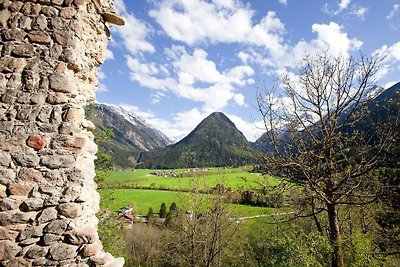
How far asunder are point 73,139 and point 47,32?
1.17 m

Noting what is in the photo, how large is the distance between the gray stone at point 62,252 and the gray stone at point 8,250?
0.30 metres

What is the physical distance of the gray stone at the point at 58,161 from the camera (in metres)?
2.84

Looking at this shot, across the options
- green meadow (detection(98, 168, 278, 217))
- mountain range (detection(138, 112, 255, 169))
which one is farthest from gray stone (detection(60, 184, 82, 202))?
mountain range (detection(138, 112, 255, 169))

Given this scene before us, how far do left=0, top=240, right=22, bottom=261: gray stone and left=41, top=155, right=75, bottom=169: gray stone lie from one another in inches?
29.6

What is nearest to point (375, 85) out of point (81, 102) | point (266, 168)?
point (266, 168)

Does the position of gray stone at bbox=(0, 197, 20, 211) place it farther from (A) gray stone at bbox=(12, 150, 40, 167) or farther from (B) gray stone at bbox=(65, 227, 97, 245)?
(B) gray stone at bbox=(65, 227, 97, 245)

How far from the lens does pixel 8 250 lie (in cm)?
262

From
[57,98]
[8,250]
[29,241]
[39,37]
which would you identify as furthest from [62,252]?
[39,37]

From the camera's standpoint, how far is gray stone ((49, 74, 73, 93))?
118 inches

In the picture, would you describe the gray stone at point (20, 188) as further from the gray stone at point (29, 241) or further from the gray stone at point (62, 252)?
the gray stone at point (62, 252)

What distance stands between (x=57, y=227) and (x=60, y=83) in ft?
4.73

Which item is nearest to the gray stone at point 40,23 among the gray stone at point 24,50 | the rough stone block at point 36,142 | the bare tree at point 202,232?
the gray stone at point 24,50

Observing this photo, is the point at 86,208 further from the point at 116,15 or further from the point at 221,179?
the point at 221,179

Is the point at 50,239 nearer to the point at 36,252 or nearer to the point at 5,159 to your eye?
the point at 36,252
